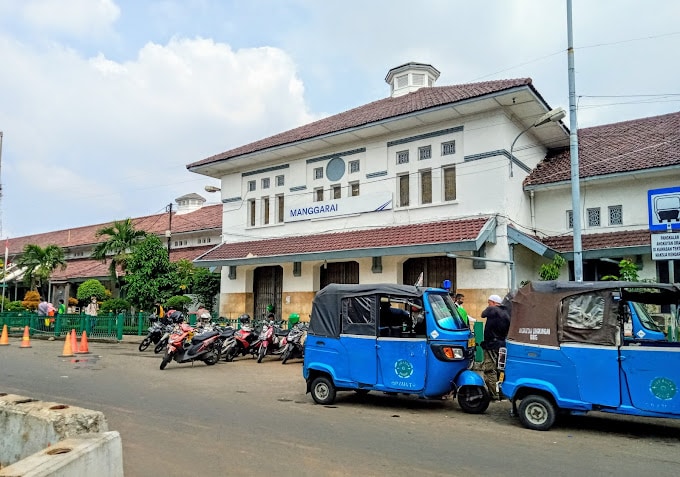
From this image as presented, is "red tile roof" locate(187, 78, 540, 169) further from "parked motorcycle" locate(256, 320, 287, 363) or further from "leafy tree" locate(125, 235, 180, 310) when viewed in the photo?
"parked motorcycle" locate(256, 320, 287, 363)

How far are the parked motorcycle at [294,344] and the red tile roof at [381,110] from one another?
758cm

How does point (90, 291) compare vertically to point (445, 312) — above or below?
above

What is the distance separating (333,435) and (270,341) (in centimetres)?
909

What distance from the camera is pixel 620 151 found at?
1858cm

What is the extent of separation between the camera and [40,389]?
10.9 meters

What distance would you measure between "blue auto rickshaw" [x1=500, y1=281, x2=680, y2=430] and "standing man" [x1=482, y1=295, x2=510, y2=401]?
1.57 m

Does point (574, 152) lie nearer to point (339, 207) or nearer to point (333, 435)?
point (333, 435)

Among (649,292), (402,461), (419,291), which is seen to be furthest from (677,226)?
(402,461)

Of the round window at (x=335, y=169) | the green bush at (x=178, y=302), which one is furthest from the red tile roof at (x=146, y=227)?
the round window at (x=335, y=169)

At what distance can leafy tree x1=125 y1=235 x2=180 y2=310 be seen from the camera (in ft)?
81.9

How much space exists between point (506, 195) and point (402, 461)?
12.6 meters

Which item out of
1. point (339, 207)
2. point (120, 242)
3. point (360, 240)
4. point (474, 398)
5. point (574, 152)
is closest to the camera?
point (474, 398)

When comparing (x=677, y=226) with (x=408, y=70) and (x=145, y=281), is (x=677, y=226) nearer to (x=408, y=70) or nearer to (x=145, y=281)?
(x=408, y=70)

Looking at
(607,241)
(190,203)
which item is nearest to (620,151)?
(607,241)
